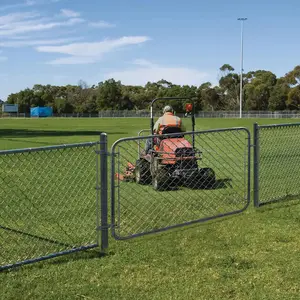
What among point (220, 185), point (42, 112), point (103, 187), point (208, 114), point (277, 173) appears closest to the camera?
point (103, 187)

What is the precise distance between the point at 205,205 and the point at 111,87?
3947 inches

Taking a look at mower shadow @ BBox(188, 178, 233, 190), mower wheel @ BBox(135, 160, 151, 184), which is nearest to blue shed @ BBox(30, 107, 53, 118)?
mower wheel @ BBox(135, 160, 151, 184)

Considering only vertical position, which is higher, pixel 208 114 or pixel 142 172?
pixel 208 114

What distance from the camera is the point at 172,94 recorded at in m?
97.8

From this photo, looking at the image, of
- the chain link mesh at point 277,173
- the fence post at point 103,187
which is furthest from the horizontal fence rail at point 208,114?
the fence post at point 103,187

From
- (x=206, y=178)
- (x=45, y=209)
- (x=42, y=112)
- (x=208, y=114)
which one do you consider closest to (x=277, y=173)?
(x=206, y=178)

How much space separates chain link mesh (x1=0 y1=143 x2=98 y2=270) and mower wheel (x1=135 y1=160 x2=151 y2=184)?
908mm

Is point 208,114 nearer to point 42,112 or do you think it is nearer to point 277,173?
point 42,112

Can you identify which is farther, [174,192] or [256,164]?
[174,192]

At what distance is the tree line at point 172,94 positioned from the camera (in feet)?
285

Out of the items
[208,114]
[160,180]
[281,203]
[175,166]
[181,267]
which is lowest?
[181,267]

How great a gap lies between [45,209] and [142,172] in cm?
231

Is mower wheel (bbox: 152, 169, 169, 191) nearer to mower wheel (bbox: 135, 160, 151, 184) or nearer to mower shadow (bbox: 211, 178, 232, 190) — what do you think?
mower wheel (bbox: 135, 160, 151, 184)

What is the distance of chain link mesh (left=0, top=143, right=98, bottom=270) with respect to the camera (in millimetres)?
5398
